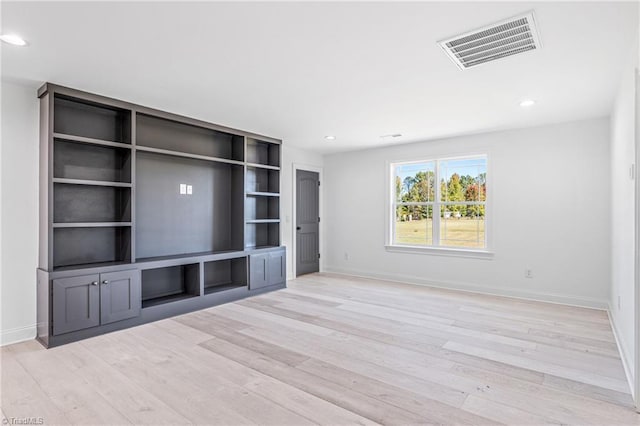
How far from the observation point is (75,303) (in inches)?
128

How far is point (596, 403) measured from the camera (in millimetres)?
2201

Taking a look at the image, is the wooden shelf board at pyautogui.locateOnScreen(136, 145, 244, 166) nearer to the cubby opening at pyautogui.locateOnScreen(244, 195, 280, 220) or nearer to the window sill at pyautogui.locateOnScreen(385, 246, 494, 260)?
the cubby opening at pyautogui.locateOnScreen(244, 195, 280, 220)

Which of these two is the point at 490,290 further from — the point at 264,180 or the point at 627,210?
the point at 264,180

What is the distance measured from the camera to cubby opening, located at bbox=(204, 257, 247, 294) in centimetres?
492

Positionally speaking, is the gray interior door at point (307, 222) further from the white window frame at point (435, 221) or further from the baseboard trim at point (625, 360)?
the baseboard trim at point (625, 360)

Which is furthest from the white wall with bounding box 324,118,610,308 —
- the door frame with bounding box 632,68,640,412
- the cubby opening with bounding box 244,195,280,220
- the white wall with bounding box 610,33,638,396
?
the door frame with bounding box 632,68,640,412

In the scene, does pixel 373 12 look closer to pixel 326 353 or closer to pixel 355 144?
pixel 326 353

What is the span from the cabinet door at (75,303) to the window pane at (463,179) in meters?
5.04

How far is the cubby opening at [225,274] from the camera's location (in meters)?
4.92

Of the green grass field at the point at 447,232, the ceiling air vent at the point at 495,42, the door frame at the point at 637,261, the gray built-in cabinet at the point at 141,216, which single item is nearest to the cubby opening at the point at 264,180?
the gray built-in cabinet at the point at 141,216

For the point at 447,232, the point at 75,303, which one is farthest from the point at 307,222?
the point at 75,303

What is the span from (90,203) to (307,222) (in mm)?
3825

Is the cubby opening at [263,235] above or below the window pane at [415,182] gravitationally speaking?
below

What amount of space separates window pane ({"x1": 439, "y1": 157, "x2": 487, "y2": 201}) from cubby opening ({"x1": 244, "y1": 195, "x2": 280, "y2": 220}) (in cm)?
283
